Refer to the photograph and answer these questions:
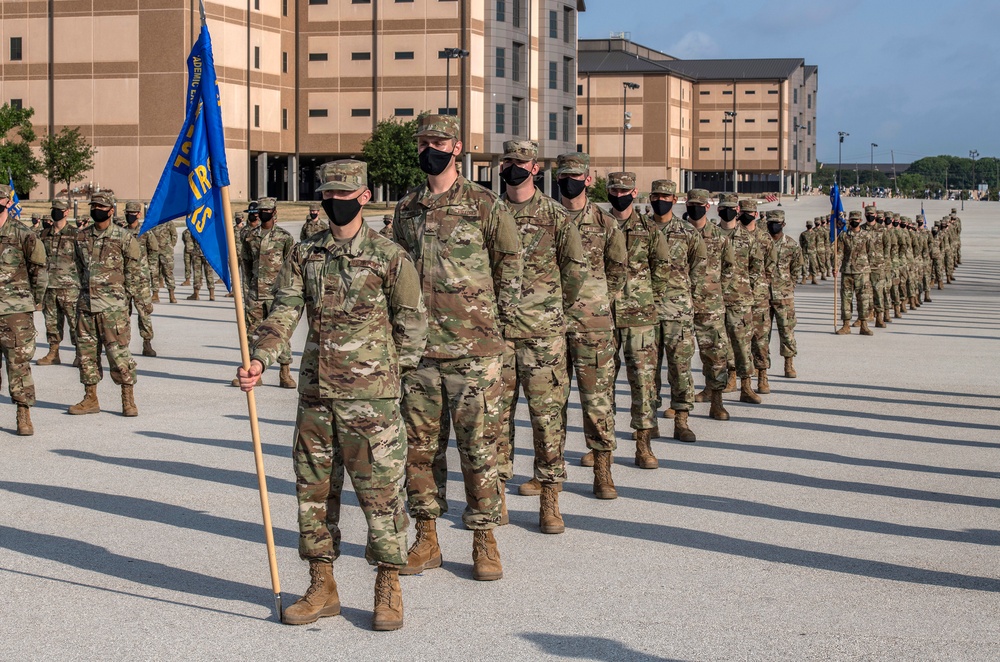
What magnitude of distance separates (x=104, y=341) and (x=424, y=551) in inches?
268

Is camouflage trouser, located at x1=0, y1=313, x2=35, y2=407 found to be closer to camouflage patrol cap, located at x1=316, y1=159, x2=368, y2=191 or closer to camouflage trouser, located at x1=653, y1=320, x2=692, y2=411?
camouflage trouser, located at x1=653, y1=320, x2=692, y2=411

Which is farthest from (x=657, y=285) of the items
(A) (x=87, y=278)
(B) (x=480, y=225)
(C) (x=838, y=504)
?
(A) (x=87, y=278)

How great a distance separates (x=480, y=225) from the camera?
7.31 m

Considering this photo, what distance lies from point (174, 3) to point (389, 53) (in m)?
15.8

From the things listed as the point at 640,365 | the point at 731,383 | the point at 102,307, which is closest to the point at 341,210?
the point at 640,365

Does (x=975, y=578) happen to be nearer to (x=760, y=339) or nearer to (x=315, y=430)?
(x=315, y=430)

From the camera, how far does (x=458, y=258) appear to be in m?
7.24

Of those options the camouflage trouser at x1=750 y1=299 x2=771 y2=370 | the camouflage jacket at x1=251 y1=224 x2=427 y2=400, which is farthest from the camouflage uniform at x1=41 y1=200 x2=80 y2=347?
the camouflage jacket at x1=251 y1=224 x2=427 y2=400

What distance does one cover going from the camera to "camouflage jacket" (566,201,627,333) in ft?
29.2

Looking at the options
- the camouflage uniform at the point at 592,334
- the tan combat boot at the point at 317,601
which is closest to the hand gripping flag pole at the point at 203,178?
the tan combat boot at the point at 317,601

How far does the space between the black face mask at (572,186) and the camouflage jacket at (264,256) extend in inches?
262

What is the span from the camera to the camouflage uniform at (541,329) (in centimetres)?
821

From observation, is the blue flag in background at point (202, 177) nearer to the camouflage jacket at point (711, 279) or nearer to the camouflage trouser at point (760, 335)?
the camouflage jacket at point (711, 279)

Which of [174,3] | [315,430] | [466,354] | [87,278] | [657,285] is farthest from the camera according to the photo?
[174,3]
